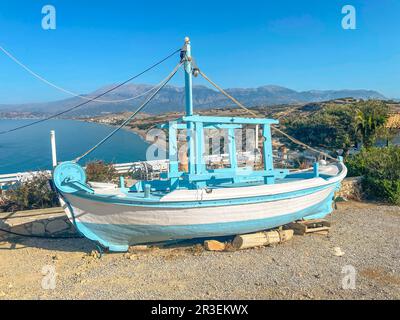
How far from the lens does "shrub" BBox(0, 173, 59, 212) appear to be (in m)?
9.98

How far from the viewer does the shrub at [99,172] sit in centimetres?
1174

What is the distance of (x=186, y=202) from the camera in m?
6.63

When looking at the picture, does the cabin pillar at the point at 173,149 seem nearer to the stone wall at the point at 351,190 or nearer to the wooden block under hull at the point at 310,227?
the wooden block under hull at the point at 310,227

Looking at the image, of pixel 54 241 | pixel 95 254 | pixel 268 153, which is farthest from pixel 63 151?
pixel 268 153

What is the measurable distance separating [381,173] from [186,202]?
315 inches

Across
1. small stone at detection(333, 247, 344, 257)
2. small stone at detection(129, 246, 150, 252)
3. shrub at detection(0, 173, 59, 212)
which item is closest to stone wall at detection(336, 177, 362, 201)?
small stone at detection(333, 247, 344, 257)

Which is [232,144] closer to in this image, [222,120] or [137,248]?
[222,120]

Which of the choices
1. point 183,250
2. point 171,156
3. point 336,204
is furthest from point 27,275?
point 336,204

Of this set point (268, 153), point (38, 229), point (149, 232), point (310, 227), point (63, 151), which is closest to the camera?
point (149, 232)

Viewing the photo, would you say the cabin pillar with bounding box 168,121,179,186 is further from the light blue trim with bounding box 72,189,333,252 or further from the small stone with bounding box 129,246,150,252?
the small stone with bounding box 129,246,150,252

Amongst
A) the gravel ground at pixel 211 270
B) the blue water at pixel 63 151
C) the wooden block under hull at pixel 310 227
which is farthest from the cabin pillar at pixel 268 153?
the blue water at pixel 63 151

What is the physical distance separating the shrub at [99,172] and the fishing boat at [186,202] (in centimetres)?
436
